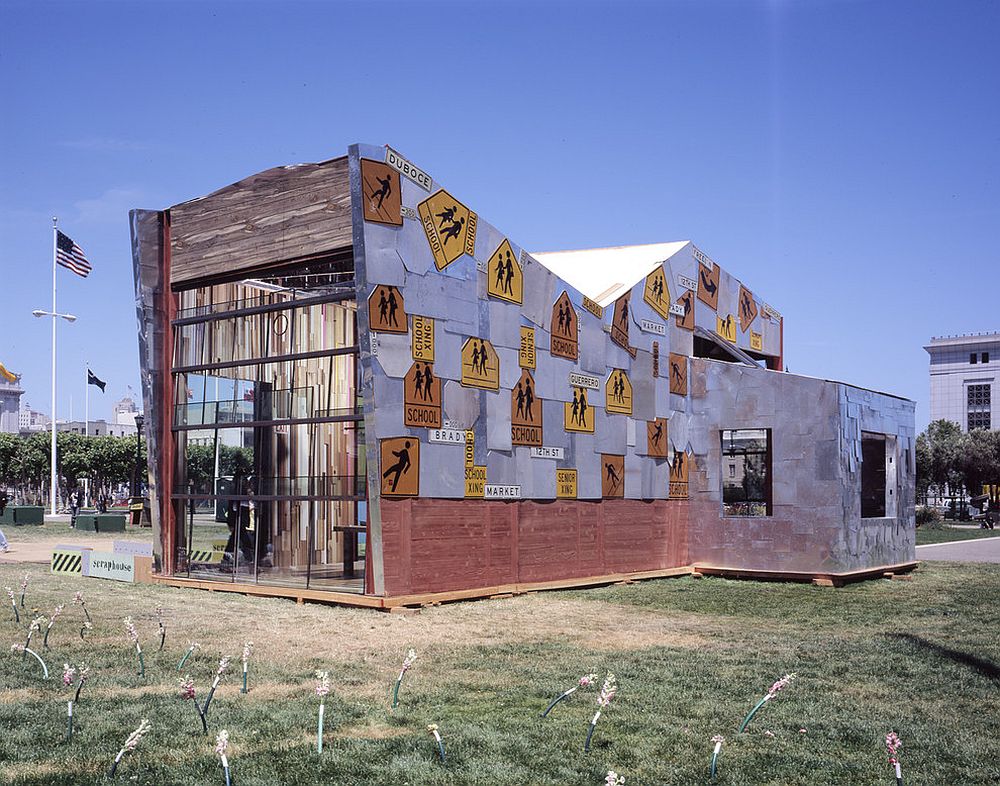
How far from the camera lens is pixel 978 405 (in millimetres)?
121875

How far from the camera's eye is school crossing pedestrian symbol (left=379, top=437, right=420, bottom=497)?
16406 millimetres

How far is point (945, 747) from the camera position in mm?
8164

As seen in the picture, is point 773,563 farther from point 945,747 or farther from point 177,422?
point 945,747

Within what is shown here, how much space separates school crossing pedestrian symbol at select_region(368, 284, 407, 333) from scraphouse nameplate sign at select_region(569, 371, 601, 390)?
527 centimetres

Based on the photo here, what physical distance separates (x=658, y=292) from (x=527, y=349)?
625 centimetres

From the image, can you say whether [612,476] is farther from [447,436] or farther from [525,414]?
[447,436]

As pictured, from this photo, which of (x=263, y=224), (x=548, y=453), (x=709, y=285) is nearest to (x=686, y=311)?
(x=709, y=285)

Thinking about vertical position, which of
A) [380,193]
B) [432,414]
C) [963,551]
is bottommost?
[963,551]

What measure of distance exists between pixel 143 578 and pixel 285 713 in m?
12.5

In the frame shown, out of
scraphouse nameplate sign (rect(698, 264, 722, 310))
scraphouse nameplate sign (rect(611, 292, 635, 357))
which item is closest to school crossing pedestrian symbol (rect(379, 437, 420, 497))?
scraphouse nameplate sign (rect(611, 292, 635, 357))

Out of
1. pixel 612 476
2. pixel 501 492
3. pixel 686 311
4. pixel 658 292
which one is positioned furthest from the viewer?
pixel 686 311

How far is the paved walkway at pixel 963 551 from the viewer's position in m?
31.6

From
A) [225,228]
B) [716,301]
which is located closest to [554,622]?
[225,228]

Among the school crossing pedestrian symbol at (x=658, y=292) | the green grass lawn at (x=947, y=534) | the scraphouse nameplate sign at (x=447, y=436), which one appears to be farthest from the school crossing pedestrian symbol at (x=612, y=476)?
the green grass lawn at (x=947, y=534)
